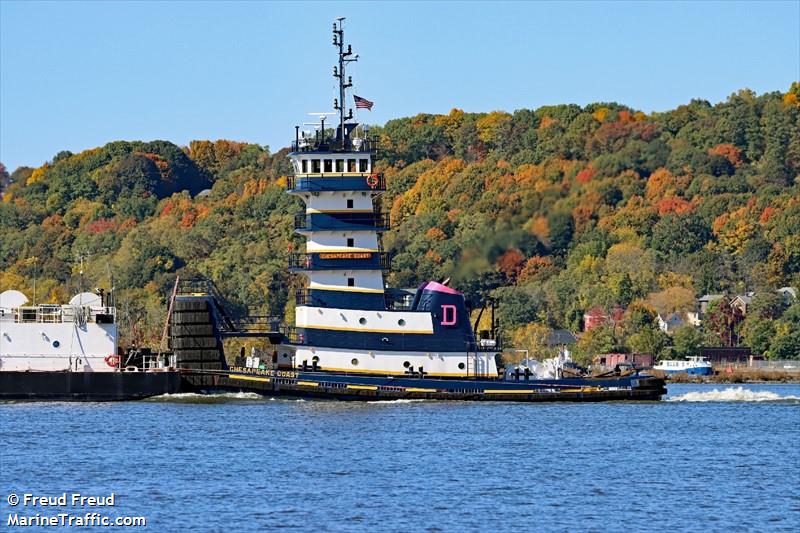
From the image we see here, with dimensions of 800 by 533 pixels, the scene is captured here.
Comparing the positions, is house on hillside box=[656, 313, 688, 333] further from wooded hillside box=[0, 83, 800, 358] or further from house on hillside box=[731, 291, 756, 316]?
house on hillside box=[731, 291, 756, 316]

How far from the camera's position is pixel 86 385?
230ft

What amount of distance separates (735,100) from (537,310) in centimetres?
2737

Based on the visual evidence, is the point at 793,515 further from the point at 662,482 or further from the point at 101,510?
the point at 101,510

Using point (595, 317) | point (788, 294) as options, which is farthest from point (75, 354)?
point (788, 294)

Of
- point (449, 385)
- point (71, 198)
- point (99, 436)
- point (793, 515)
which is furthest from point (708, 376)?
point (71, 198)

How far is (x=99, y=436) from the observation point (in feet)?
183

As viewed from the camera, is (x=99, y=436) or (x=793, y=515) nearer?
(x=793, y=515)

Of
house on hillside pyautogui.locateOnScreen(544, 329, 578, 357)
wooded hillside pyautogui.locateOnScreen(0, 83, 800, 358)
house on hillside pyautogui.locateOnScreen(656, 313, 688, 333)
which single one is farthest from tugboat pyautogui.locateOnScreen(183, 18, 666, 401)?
house on hillside pyautogui.locateOnScreen(656, 313, 688, 333)

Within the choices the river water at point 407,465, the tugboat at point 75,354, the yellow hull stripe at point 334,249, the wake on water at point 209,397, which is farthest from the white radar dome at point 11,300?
the yellow hull stripe at point 334,249

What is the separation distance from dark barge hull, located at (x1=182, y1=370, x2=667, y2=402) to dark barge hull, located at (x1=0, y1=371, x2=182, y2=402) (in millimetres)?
1201

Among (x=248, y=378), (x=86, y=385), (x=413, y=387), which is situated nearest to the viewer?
(x=413, y=387)

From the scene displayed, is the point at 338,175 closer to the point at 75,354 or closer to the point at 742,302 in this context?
the point at 75,354

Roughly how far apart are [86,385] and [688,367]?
59.1 m

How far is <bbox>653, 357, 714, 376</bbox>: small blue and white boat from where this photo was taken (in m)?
117
